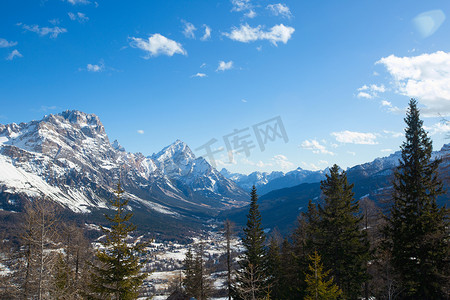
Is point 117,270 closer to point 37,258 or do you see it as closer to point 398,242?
point 37,258

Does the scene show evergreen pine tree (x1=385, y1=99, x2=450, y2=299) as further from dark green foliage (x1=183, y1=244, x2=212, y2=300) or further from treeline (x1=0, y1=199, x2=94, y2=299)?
dark green foliage (x1=183, y1=244, x2=212, y2=300)

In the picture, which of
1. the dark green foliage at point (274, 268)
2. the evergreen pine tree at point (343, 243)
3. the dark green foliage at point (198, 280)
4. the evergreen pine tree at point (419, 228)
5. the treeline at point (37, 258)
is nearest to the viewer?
the evergreen pine tree at point (419, 228)

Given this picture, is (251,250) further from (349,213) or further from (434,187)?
(434,187)

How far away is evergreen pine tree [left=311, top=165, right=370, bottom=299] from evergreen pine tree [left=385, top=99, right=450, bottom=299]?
3.89 meters

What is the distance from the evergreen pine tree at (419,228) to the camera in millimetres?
23141

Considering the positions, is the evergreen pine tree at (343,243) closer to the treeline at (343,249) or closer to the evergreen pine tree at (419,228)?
the treeline at (343,249)

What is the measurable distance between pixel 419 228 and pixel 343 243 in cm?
814

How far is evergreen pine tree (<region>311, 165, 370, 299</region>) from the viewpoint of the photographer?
29828mm

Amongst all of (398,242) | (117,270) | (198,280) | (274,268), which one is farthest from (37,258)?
(274,268)

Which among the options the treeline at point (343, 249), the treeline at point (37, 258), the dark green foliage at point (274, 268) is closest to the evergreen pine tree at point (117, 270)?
the treeline at point (343, 249)

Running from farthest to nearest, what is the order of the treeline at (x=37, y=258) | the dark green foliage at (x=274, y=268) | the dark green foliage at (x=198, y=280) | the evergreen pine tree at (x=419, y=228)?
the dark green foliage at (x=198, y=280), the dark green foliage at (x=274, y=268), the treeline at (x=37, y=258), the evergreen pine tree at (x=419, y=228)

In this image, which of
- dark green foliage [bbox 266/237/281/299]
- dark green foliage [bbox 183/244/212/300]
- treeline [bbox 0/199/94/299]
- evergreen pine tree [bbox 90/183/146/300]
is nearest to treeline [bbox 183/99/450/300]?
dark green foliage [bbox 266/237/281/299]

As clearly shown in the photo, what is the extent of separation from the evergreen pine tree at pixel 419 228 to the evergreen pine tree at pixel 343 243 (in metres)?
3.89

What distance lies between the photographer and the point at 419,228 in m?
24.3
